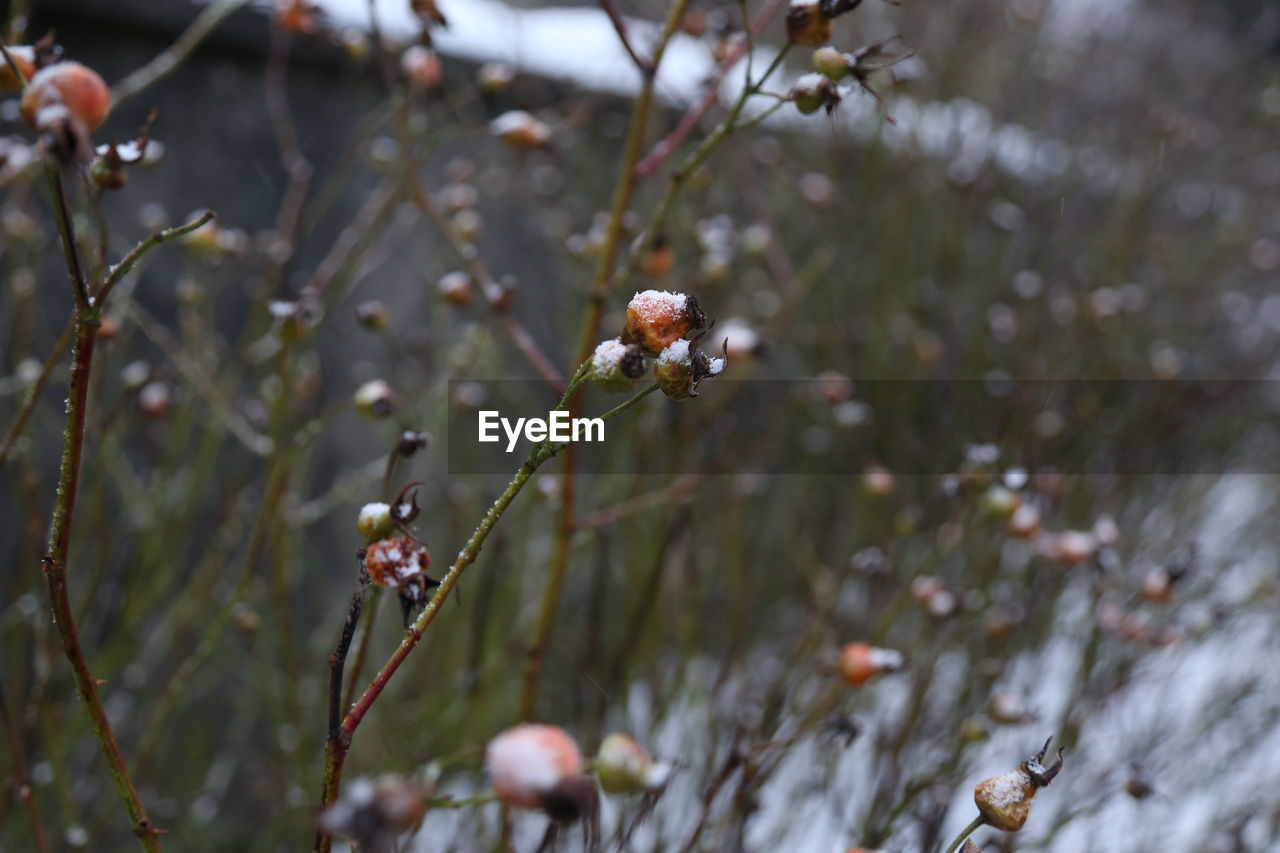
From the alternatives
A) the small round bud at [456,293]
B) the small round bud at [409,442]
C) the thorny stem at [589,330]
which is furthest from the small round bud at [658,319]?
the small round bud at [456,293]

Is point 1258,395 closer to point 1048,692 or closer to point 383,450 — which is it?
point 1048,692

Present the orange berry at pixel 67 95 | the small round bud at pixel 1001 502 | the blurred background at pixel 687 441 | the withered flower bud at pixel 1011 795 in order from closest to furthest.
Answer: the orange berry at pixel 67 95
the withered flower bud at pixel 1011 795
the small round bud at pixel 1001 502
the blurred background at pixel 687 441

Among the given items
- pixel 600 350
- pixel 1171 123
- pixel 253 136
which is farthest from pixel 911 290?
pixel 600 350

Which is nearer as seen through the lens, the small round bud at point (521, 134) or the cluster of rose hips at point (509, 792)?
the cluster of rose hips at point (509, 792)

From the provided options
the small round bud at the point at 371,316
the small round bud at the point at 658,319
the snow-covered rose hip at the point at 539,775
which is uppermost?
the small round bud at the point at 371,316

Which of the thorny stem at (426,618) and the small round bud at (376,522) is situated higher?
the small round bud at (376,522)

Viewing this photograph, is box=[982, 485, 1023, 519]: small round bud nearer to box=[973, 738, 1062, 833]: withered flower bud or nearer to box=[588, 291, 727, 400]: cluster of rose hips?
box=[973, 738, 1062, 833]: withered flower bud

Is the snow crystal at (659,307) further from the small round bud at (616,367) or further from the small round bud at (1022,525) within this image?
the small round bud at (1022,525)

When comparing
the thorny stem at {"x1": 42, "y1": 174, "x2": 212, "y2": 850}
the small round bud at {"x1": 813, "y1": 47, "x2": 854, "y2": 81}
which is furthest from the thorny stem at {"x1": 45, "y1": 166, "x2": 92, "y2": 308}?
the small round bud at {"x1": 813, "y1": 47, "x2": 854, "y2": 81}

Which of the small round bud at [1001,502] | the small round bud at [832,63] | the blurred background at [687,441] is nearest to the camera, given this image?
the small round bud at [832,63]
